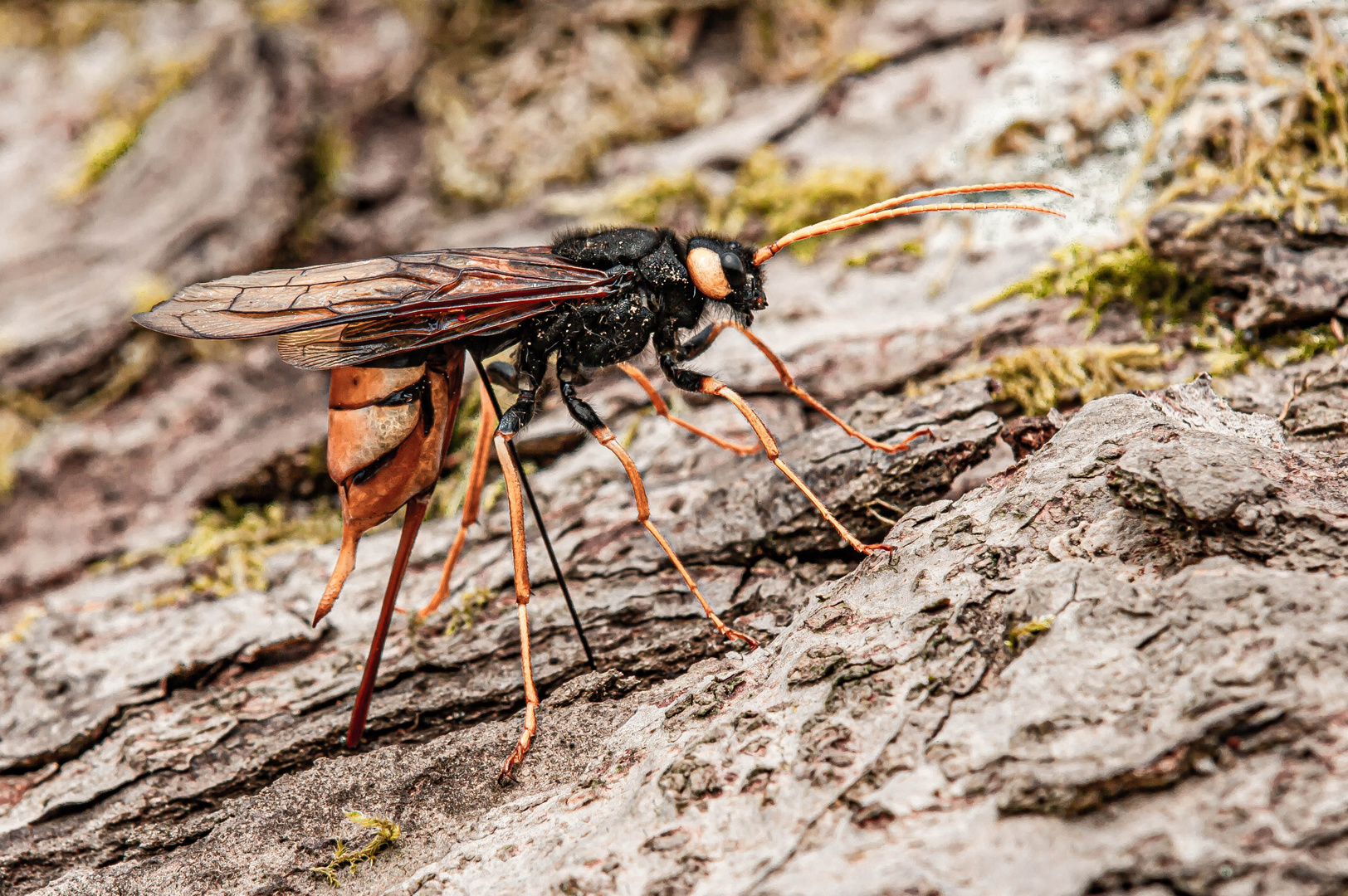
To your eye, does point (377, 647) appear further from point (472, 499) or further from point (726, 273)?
point (726, 273)

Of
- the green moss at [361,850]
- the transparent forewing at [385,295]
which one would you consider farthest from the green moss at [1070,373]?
the green moss at [361,850]

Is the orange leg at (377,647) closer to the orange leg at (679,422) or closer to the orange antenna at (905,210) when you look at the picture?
the orange leg at (679,422)

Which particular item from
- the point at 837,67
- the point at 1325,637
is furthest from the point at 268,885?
the point at 837,67

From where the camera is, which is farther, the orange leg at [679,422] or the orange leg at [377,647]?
the orange leg at [679,422]

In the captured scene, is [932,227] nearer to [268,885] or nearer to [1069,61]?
[1069,61]

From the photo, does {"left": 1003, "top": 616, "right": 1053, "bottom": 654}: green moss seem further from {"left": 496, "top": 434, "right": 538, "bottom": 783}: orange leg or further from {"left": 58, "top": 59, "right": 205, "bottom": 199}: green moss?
{"left": 58, "top": 59, "right": 205, "bottom": 199}: green moss

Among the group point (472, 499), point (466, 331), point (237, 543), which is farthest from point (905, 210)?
point (237, 543)
